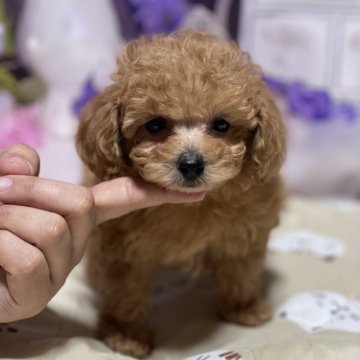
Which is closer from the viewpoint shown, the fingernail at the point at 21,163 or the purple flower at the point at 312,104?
the fingernail at the point at 21,163

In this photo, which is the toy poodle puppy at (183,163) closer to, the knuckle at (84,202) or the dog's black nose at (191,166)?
the dog's black nose at (191,166)

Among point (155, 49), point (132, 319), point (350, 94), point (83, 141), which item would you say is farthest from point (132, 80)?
point (350, 94)

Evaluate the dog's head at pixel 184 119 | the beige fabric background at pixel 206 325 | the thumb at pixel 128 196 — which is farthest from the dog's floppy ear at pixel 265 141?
the beige fabric background at pixel 206 325

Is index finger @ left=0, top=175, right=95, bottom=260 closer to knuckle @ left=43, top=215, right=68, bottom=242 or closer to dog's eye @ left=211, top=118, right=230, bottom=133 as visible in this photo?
knuckle @ left=43, top=215, right=68, bottom=242

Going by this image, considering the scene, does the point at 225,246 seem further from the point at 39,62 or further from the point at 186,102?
the point at 39,62

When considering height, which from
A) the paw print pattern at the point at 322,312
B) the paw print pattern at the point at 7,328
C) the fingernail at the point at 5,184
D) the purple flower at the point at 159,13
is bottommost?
the paw print pattern at the point at 322,312

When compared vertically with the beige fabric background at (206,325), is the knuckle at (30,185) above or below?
above

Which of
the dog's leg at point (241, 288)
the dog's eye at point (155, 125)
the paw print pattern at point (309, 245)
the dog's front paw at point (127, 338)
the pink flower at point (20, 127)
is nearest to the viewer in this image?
the dog's eye at point (155, 125)
